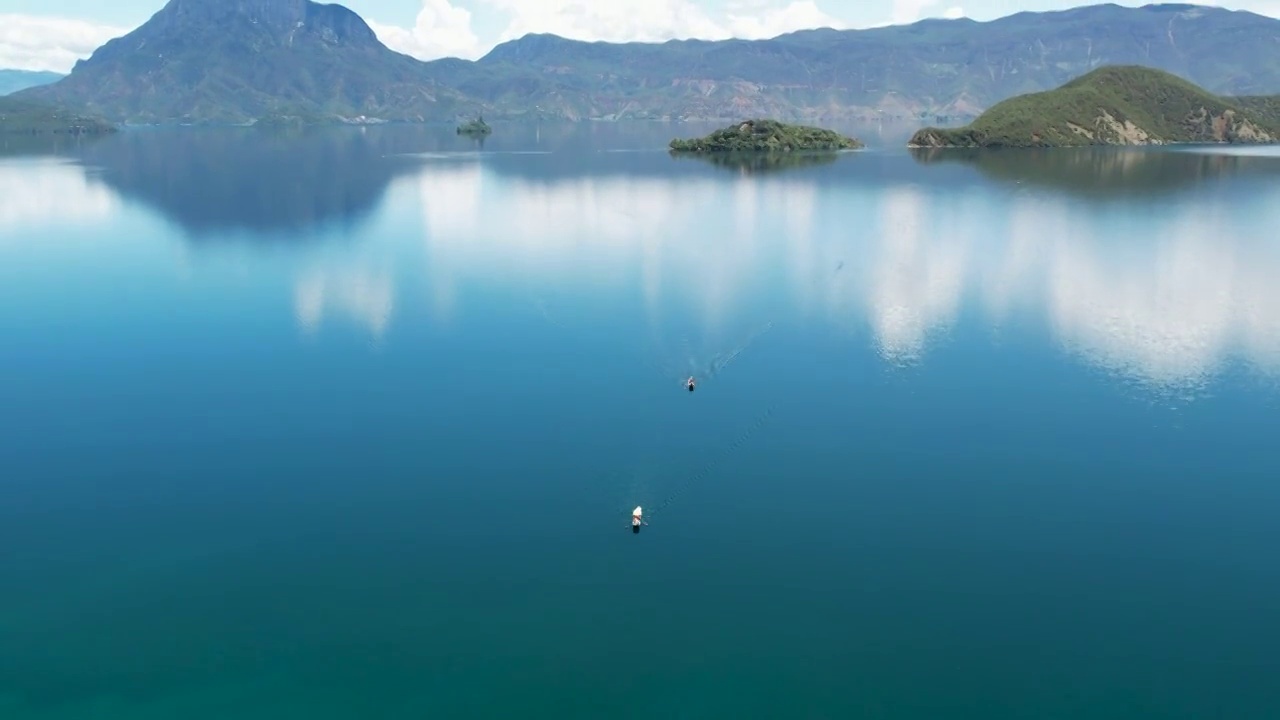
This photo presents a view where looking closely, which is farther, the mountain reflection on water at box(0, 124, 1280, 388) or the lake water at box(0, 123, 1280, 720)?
the mountain reflection on water at box(0, 124, 1280, 388)

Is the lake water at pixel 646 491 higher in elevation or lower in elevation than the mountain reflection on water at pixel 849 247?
lower

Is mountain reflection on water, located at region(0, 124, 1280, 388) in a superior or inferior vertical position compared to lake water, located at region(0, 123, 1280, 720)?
superior

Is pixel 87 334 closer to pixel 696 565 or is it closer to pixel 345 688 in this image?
pixel 345 688

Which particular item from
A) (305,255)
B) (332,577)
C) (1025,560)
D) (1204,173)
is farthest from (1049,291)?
(1204,173)

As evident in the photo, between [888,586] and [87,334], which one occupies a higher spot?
[87,334]

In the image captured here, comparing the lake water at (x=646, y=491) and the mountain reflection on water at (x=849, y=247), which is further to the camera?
the mountain reflection on water at (x=849, y=247)

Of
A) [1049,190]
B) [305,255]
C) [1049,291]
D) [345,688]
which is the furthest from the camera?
[1049,190]

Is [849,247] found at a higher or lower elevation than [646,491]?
higher

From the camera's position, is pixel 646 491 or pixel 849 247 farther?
pixel 849 247
